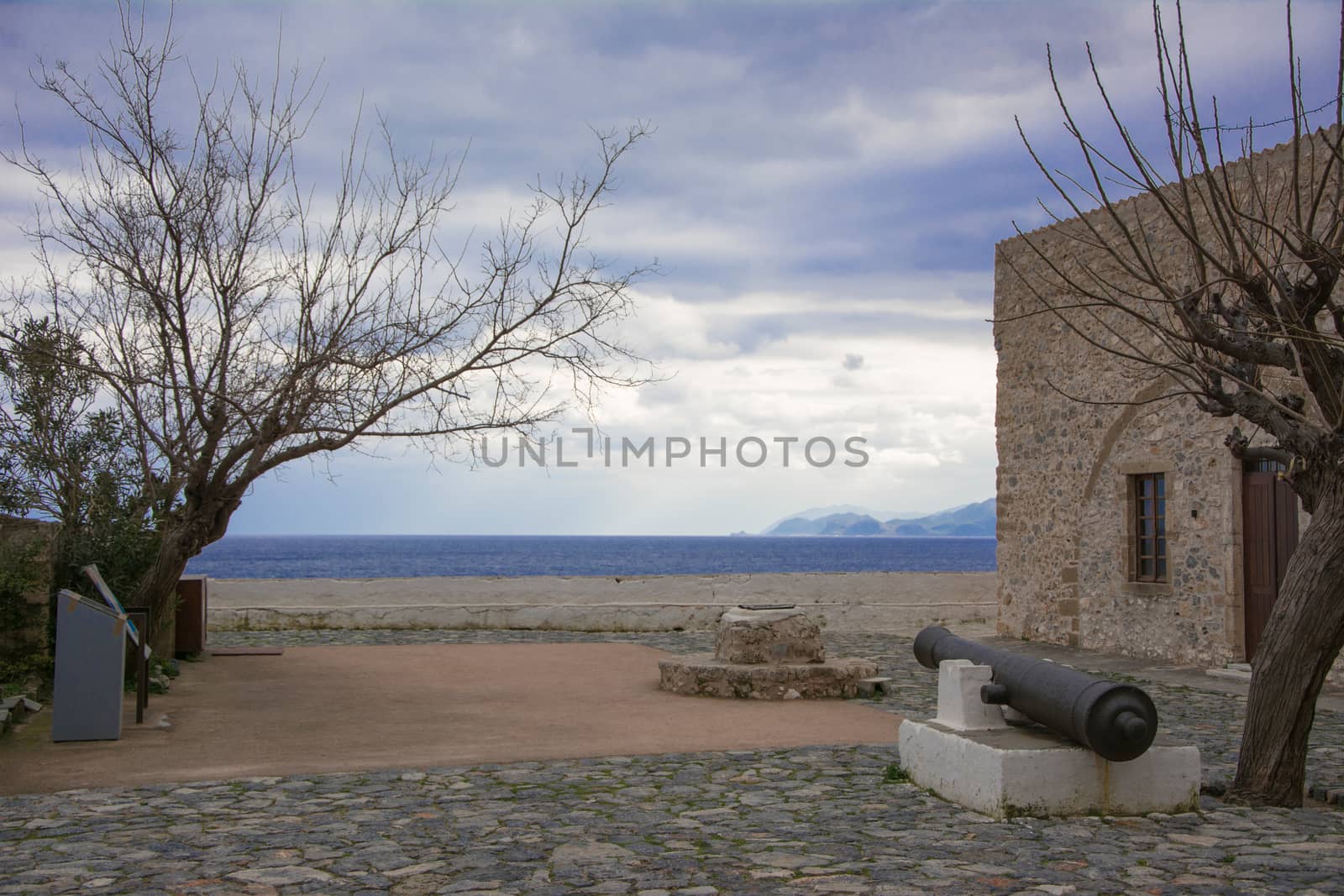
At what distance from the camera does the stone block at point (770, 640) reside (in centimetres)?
1020

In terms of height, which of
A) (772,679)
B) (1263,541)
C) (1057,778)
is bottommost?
(772,679)

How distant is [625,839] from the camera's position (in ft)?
16.6

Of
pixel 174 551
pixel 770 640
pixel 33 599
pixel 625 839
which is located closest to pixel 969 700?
pixel 625 839

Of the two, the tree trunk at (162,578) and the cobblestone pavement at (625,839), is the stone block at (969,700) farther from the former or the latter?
the tree trunk at (162,578)

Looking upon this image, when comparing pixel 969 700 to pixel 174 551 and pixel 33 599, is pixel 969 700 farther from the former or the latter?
pixel 174 551

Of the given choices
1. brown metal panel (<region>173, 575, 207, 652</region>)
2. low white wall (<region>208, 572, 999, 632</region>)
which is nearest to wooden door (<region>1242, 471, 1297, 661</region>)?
low white wall (<region>208, 572, 999, 632</region>)

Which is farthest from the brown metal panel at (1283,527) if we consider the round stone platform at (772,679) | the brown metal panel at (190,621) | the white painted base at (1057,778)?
the brown metal panel at (190,621)

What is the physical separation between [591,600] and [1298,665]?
1412cm

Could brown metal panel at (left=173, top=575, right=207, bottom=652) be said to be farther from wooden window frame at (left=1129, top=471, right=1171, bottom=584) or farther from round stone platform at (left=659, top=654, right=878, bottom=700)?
wooden window frame at (left=1129, top=471, right=1171, bottom=584)

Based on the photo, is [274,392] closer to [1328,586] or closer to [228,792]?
[228,792]

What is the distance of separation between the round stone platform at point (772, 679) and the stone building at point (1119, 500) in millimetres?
3433

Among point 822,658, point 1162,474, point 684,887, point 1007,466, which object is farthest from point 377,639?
point 684,887

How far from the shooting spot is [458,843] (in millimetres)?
4973

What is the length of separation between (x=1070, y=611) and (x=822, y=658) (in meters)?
5.11
